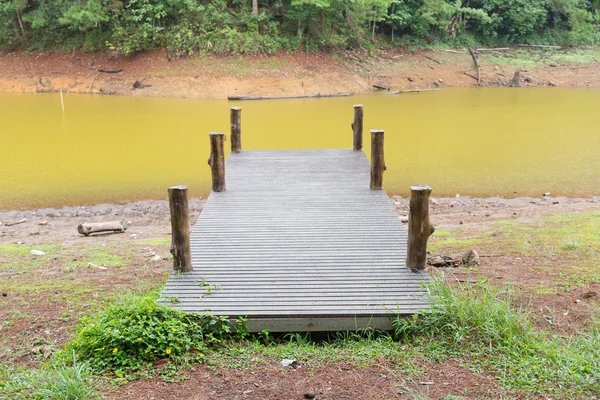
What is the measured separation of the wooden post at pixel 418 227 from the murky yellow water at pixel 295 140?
505 centimetres

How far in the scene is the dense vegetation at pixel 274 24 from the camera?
76.0 ft

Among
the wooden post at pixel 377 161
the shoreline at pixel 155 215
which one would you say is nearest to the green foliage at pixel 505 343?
the wooden post at pixel 377 161

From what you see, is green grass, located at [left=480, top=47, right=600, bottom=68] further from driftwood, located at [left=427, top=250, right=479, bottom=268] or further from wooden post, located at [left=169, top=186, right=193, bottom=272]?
wooden post, located at [left=169, top=186, right=193, bottom=272]

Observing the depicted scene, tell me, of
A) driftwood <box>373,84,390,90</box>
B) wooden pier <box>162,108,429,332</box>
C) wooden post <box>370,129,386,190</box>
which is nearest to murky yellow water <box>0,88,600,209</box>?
driftwood <box>373,84,390,90</box>

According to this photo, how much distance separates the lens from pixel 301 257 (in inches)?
205

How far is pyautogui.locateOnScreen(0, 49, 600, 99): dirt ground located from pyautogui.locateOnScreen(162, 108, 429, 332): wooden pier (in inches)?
565

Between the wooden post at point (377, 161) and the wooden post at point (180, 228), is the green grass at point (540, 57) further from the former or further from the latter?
the wooden post at point (180, 228)

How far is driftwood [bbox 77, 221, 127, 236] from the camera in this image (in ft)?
24.7

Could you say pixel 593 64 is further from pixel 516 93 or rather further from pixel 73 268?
A: pixel 73 268

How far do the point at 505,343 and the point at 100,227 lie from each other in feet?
19.0

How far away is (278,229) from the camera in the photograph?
5953 millimetres

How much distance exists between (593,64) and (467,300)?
85.1ft

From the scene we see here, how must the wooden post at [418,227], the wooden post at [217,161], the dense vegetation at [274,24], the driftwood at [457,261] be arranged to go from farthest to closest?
the dense vegetation at [274,24] < the wooden post at [217,161] < the driftwood at [457,261] < the wooden post at [418,227]

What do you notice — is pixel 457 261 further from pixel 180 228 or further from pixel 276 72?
pixel 276 72
